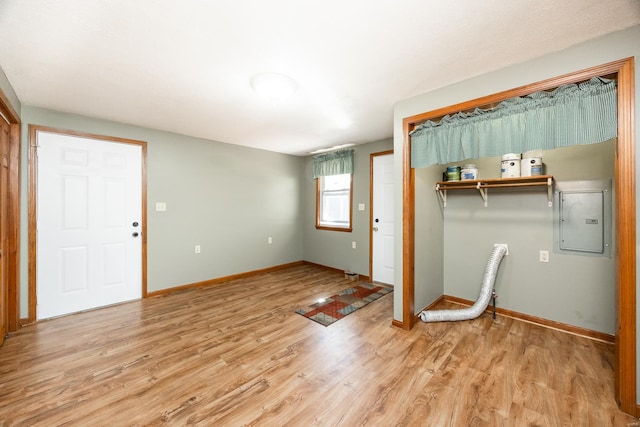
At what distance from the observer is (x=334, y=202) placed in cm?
503

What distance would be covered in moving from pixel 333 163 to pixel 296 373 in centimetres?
354

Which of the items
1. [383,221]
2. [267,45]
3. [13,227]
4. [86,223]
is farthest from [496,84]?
[13,227]

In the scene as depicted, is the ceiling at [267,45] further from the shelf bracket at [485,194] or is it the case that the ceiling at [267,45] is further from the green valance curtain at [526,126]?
the shelf bracket at [485,194]

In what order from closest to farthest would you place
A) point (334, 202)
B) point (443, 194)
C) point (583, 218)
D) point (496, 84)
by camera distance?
point (496, 84)
point (583, 218)
point (443, 194)
point (334, 202)

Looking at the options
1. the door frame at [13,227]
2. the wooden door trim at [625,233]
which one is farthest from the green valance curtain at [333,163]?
the door frame at [13,227]

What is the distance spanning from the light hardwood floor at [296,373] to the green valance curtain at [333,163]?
8.36 feet

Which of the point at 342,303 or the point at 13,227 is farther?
the point at 342,303

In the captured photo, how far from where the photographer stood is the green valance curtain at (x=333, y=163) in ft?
14.9

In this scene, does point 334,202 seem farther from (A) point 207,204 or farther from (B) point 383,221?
(A) point 207,204

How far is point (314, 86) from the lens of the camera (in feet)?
7.62

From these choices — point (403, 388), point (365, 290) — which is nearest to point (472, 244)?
point (365, 290)

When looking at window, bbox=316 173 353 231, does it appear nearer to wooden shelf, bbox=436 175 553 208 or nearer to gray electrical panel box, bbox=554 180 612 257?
wooden shelf, bbox=436 175 553 208

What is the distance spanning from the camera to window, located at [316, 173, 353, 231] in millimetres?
4809

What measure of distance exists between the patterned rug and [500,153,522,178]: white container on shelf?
2.11 m
